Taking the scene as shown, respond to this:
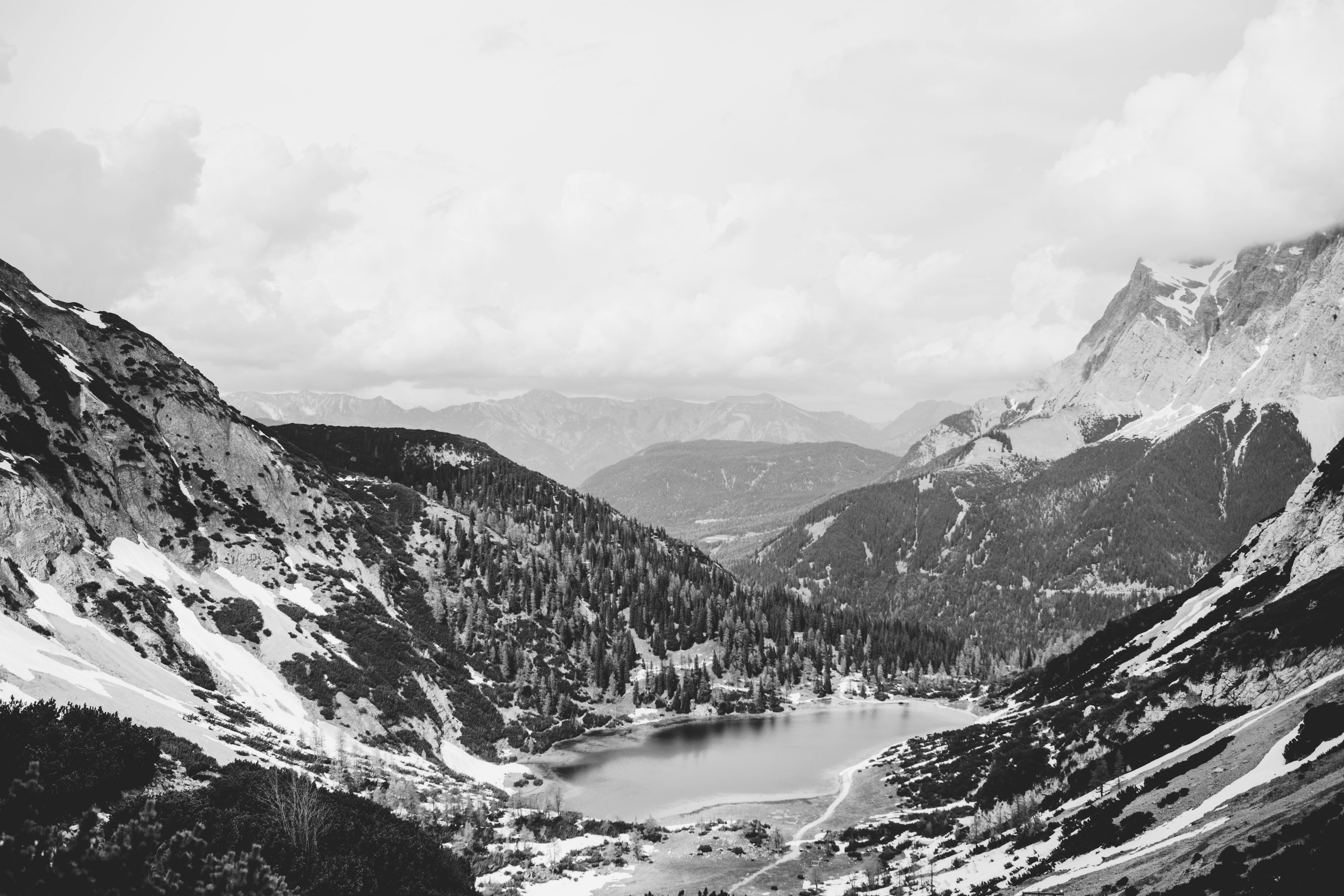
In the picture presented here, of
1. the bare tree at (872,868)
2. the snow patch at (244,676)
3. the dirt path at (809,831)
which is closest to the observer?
the bare tree at (872,868)

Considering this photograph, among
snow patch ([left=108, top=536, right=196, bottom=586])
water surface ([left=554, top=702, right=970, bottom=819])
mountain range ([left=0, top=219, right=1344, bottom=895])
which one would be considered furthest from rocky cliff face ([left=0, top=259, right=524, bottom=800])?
water surface ([left=554, top=702, right=970, bottom=819])

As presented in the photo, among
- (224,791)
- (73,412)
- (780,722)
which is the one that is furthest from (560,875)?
(780,722)

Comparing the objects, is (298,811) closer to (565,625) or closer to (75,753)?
(75,753)

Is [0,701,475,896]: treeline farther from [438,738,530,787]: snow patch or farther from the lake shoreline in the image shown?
[438,738,530,787]: snow patch

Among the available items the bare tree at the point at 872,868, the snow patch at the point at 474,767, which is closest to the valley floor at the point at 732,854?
the bare tree at the point at 872,868

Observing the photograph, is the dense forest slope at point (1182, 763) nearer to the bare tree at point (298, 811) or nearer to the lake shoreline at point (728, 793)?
the lake shoreline at point (728, 793)

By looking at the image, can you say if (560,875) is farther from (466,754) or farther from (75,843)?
(466,754)
